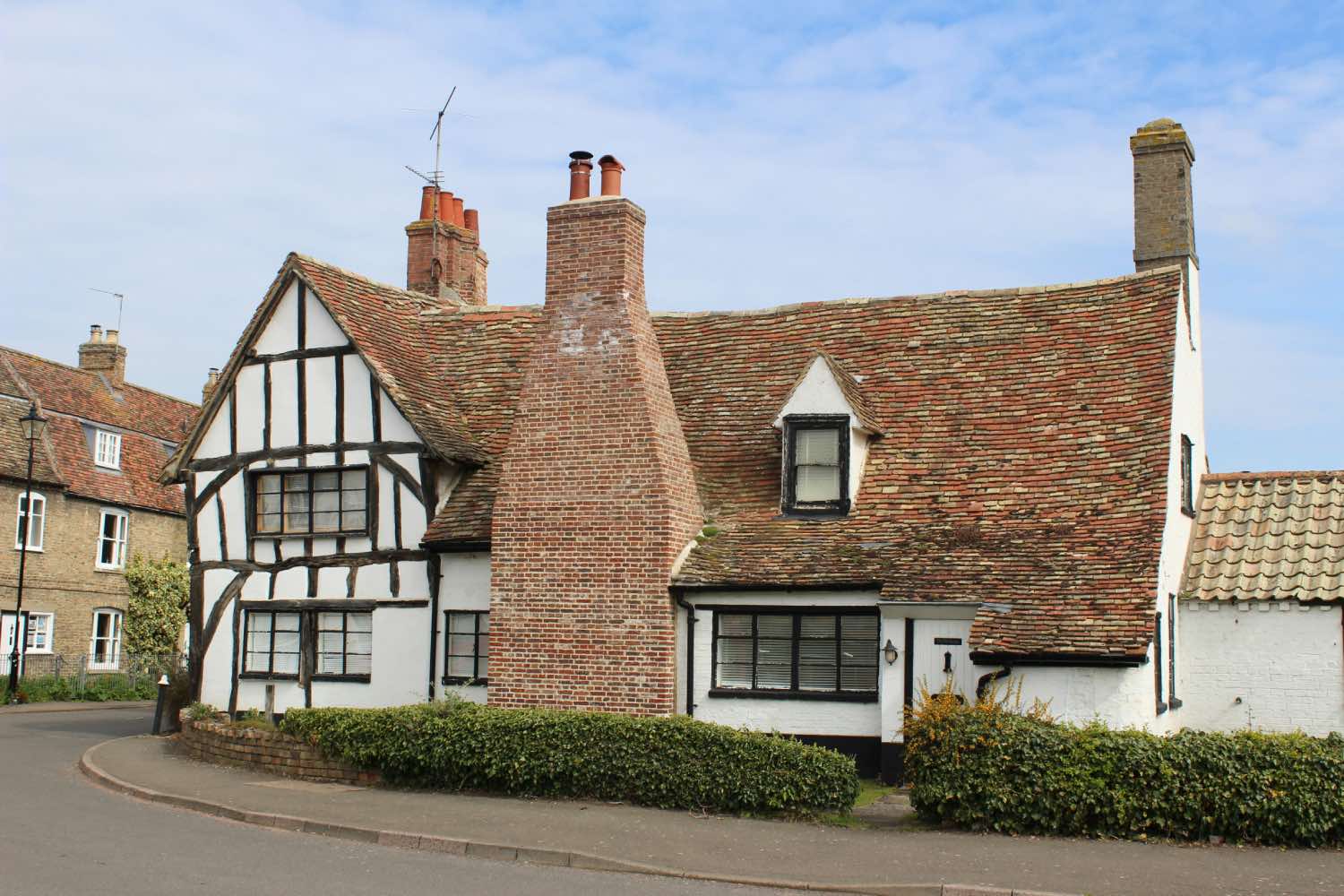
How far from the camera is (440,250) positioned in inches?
1075

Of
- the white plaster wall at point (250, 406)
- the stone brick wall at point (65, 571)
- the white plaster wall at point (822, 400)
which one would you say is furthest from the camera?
the stone brick wall at point (65, 571)

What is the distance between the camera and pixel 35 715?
Result: 92.7 ft

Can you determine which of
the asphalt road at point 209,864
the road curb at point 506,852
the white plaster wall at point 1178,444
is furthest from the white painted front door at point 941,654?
the asphalt road at point 209,864

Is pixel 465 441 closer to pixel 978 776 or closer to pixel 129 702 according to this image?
pixel 978 776

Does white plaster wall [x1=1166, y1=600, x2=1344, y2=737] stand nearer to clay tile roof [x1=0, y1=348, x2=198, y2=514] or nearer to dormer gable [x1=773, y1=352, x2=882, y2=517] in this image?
dormer gable [x1=773, y1=352, x2=882, y2=517]

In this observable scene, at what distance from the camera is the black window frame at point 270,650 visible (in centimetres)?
2158

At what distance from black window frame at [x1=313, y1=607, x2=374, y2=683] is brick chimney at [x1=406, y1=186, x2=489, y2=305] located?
8007mm

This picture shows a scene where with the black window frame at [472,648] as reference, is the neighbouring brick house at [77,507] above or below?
above

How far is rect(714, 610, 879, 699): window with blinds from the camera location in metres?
18.0

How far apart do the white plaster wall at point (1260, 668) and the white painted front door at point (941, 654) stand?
2.99m

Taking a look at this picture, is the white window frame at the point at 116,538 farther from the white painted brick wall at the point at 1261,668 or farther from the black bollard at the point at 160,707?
the white painted brick wall at the point at 1261,668

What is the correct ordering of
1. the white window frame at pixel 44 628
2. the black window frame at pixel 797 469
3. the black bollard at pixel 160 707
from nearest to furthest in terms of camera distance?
1. the black window frame at pixel 797 469
2. the black bollard at pixel 160 707
3. the white window frame at pixel 44 628

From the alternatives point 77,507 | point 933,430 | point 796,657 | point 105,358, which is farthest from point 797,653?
point 105,358

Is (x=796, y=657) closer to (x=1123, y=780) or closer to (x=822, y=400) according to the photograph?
(x=822, y=400)
